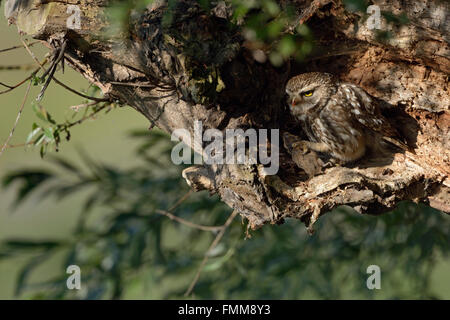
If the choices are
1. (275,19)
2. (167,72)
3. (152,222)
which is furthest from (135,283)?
(275,19)

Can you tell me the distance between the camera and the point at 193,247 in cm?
361

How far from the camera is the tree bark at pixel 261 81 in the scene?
1879 mm

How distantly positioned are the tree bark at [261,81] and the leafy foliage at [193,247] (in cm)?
112

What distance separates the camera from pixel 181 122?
2107 millimetres

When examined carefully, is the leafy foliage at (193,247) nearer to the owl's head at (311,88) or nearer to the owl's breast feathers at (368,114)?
the owl's head at (311,88)

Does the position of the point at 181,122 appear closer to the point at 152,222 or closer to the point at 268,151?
the point at 268,151

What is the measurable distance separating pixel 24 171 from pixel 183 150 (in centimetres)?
86

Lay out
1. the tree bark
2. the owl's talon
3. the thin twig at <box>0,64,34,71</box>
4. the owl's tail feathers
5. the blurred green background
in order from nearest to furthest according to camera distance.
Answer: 1. the tree bark
2. the owl's tail feathers
3. the owl's talon
4. the thin twig at <box>0,64,34,71</box>
5. the blurred green background

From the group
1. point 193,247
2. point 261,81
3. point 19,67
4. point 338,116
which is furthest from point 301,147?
point 193,247

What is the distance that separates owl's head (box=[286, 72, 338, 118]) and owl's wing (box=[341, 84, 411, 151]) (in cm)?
9

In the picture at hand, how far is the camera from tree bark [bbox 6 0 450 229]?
1.88m

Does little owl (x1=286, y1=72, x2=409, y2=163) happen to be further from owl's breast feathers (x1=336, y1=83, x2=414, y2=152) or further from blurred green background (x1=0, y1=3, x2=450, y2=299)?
blurred green background (x1=0, y1=3, x2=450, y2=299)

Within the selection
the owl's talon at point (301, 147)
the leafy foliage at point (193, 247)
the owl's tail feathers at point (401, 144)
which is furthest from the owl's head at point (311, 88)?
the leafy foliage at point (193, 247)

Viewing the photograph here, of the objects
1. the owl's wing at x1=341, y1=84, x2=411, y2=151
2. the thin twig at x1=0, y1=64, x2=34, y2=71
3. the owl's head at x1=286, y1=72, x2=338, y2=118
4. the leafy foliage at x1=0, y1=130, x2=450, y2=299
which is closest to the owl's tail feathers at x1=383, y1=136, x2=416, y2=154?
the owl's wing at x1=341, y1=84, x2=411, y2=151
